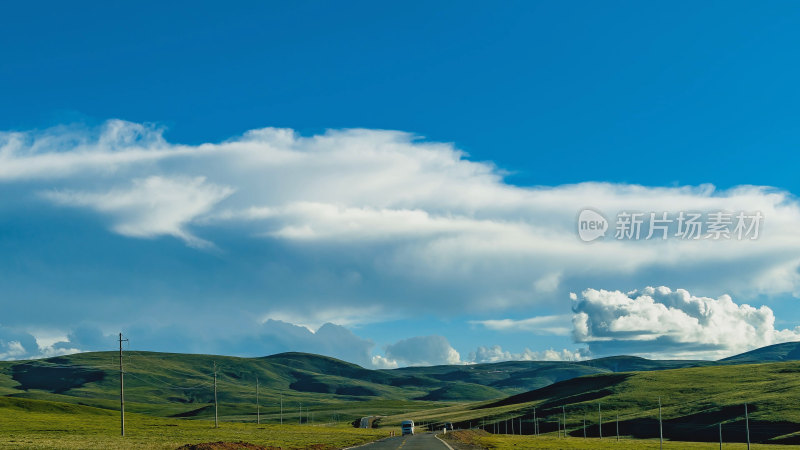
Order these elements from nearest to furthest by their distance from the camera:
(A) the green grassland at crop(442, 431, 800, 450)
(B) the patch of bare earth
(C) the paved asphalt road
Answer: (C) the paved asphalt road → (B) the patch of bare earth → (A) the green grassland at crop(442, 431, 800, 450)

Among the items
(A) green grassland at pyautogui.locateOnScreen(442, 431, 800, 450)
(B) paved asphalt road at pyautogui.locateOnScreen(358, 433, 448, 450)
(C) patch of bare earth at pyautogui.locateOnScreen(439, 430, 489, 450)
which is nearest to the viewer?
(B) paved asphalt road at pyautogui.locateOnScreen(358, 433, 448, 450)

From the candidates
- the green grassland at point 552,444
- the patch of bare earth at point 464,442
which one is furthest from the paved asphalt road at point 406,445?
the green grassland at point 552,444

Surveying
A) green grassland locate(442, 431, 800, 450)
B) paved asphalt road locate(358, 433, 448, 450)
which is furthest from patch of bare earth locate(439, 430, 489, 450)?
paved asphalt road locate(358, 433, 448, 450)

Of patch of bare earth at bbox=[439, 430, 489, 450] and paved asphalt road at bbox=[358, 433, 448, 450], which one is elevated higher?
paved asphalt road at bbox=[358, 433, 448, 450]

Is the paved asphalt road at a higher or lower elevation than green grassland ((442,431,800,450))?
higher

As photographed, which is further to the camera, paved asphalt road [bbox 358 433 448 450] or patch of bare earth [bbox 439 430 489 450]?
patch of bare earth [bbox 439 430 489 450]

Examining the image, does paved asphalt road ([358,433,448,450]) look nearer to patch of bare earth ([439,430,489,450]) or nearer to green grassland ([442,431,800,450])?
patch of bare earth ([439,430,489,450])

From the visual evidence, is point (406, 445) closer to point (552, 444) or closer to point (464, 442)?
point (464, 442)

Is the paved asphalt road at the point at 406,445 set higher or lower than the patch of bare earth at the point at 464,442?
higher

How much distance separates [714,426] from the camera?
557 feet

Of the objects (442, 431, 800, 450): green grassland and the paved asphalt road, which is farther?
(442, 431, 800, 450): green grassland

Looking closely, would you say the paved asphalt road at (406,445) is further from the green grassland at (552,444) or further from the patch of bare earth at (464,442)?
the green grassland at (552,444)

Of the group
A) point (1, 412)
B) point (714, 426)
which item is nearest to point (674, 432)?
point (714, 426)

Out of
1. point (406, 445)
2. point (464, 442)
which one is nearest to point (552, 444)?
point (464, 442)
